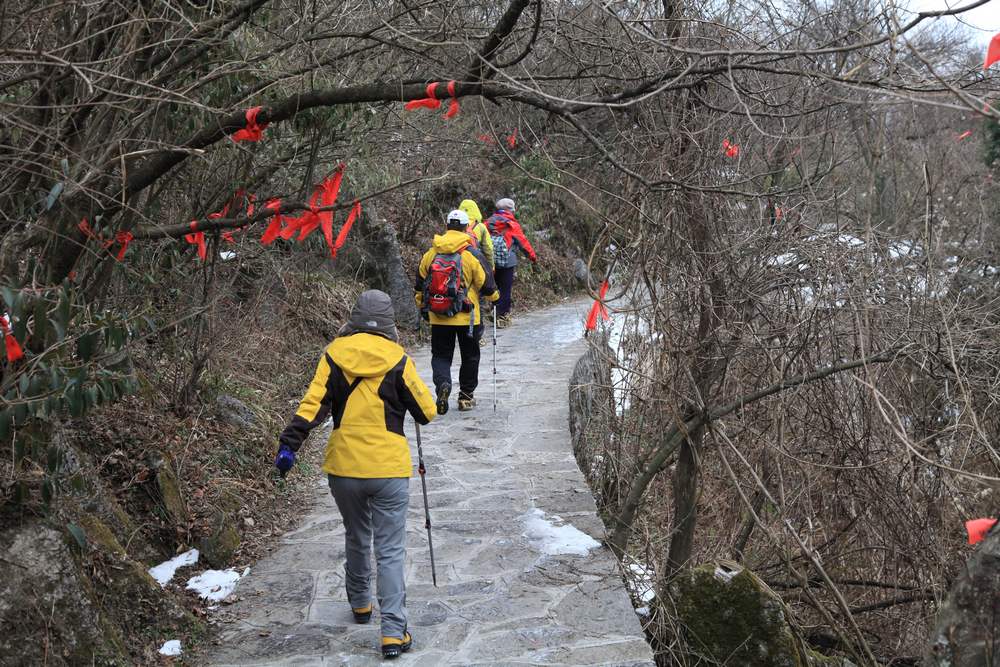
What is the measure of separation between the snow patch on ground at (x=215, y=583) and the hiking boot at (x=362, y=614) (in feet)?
3.31

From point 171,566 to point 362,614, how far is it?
1.59 metres

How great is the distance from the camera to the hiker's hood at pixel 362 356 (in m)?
5.05

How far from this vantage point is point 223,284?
28.6ft

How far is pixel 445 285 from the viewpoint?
9.21 metres

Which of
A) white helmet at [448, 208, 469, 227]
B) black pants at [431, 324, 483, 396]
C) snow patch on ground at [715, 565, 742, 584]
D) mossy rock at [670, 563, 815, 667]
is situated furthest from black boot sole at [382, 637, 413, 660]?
white helmet at [448, 208, 469, 227]

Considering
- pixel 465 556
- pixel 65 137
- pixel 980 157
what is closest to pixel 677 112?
pixel 465 556

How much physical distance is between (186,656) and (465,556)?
2.05 m

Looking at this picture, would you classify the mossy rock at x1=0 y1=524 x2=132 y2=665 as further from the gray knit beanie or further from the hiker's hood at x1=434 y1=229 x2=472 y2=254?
the hiker's hood at x1=434 y1=229 x2=472 y2=254

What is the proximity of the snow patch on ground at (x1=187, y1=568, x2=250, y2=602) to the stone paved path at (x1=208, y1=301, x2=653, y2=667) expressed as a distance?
0.33ft

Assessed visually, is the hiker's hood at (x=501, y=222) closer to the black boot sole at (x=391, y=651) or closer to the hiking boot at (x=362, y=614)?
the hiking boot at (x=362, y=614)

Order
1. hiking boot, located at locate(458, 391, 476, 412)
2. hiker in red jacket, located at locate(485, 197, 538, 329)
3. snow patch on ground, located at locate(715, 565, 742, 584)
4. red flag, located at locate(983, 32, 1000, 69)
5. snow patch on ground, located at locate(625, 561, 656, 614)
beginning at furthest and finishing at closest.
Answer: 1. hiker in red jacket, located at locate(485, 197, 538, 329)
2. hiking boot, located at locate(458, 391, 476, 412)
3. snow patch on ground, located at locate(625, 561, 656, 614)
4. snow patch on ground, located at locate(715, 565, 742, 584)
5. red flag, located at locate(983, 32, 1000, 69)

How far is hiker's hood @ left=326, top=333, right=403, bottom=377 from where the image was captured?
199 inches

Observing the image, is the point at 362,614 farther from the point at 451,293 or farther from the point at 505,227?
the point at 505,227

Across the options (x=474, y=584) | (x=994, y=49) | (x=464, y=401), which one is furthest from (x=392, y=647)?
(x=464, y=401)
